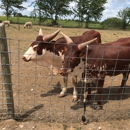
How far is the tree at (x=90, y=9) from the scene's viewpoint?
44.7 metres

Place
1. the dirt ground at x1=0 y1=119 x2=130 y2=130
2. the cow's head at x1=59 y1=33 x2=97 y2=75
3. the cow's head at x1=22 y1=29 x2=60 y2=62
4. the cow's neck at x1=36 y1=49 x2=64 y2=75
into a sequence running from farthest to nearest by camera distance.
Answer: the cow's neck at x1=36 y1=49 x2=64 y2=75
the cow's head at x1=22 y1=29 x2=60 y2=62
the cow's head at x1=59 y1=33 x2=97 y2=75
the dirt ground at x1=0 y1=119 x2=130 y2=130

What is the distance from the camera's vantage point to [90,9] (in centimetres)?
4506

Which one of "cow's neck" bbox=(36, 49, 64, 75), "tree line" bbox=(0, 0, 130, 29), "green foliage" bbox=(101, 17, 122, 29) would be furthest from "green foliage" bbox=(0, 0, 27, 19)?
"cow's neck" bbox=(36, 49, 64, 75)

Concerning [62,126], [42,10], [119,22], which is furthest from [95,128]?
[119,22]

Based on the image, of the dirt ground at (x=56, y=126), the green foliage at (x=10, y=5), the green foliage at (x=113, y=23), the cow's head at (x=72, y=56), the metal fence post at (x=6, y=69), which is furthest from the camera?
the green foliage at (x=113, y=23)

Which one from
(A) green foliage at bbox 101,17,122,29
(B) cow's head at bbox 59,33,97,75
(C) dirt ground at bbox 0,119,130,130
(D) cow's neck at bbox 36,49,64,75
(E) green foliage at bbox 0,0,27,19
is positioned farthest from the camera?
(A) green foliage at bbox 101,17,122,29

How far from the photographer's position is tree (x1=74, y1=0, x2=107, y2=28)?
44719 mm

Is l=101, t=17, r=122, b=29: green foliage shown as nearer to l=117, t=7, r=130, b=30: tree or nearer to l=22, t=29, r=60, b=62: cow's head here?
l=117, t=7, r=130, b=30: tree

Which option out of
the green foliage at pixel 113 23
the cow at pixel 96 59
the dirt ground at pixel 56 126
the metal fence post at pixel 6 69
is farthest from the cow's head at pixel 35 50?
the green foliage at pixel 113 23

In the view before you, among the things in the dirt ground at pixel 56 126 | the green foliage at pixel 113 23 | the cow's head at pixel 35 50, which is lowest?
the dirt ground at pixel 56 126

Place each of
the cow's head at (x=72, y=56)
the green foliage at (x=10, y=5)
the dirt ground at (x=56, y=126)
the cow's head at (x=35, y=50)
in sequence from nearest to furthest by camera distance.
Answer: the dirt ground at (x=56, y=126) < the cow's head at (x=72, y=56) < the cow's head at (x=35, y=50) < the green foliage at (x=10, y=5)

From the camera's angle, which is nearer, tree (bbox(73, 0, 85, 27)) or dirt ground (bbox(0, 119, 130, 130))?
dirt ground (bbox(0, 119, 130, 130))

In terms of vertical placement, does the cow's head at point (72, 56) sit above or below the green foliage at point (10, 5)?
below

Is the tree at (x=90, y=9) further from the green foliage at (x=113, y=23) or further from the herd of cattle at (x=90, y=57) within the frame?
the herd of cattle at (x=90, y=57)
